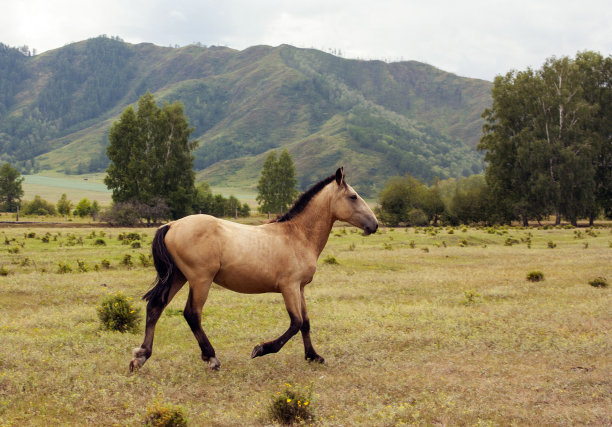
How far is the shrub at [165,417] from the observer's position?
20.2 ft

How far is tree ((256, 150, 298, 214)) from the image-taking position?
298 feet

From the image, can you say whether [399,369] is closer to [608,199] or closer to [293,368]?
[293,368]

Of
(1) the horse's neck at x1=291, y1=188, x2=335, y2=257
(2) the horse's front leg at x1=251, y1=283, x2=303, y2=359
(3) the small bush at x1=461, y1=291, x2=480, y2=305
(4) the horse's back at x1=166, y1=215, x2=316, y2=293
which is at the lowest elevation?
(3) the small bush at x1=461, y1=291, x2=480, y2=305

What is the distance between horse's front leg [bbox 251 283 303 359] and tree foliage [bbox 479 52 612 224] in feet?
208

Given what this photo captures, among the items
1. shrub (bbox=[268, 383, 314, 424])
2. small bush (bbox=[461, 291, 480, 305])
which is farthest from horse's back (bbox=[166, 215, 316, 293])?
small bush (bbox=[461, 291, 480, 305])

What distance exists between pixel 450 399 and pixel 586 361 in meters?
4.08

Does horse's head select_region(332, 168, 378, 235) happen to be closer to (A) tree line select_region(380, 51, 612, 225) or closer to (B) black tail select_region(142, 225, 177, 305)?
(B) black tail select_region(142, 225, 177, 305)

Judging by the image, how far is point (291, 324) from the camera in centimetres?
857

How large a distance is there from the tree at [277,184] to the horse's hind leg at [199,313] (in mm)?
81666

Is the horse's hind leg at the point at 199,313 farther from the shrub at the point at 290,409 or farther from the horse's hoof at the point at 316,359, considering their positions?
the shrub at the point at 290,409

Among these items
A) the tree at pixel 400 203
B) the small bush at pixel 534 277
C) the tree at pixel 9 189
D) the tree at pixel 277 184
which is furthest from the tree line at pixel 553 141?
the tree at pixel 9 189

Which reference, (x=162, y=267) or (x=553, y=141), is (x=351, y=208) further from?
(x=553, y=141)

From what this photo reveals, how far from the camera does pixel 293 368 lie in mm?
8953

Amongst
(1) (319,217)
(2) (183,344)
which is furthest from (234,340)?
(1) (319,217)
